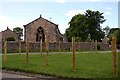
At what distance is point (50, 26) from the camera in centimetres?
7738

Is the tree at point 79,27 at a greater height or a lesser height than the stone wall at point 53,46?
greater

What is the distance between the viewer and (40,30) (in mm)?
77375

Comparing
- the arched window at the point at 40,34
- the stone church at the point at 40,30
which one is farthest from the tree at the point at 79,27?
the arched window at the point at 40,34

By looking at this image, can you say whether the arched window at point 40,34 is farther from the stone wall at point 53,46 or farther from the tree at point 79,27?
the tree at point 79,27

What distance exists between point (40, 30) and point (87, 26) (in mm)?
31316

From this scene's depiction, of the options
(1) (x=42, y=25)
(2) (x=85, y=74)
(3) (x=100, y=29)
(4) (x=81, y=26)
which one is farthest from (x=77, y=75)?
(3) (x=100, y=29)

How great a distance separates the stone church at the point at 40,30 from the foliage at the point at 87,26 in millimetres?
25214

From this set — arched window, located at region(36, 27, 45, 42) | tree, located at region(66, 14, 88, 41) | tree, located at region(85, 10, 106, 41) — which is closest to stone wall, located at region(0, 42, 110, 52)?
arched window, located at region(36, 27, 45, 42)

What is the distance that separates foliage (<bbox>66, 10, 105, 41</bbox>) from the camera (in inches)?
4124

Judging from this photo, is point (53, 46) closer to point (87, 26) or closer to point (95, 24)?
point (87, 26)

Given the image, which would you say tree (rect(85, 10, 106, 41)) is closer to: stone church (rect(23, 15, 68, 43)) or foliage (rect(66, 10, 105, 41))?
foliage (rect(66, 10, 105, 41))

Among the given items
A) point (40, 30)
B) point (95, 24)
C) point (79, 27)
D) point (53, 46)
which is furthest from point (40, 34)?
point (95, 24)

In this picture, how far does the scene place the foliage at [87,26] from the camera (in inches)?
4124

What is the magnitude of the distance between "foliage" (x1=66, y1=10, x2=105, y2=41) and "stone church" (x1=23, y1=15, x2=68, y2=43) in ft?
82.7
